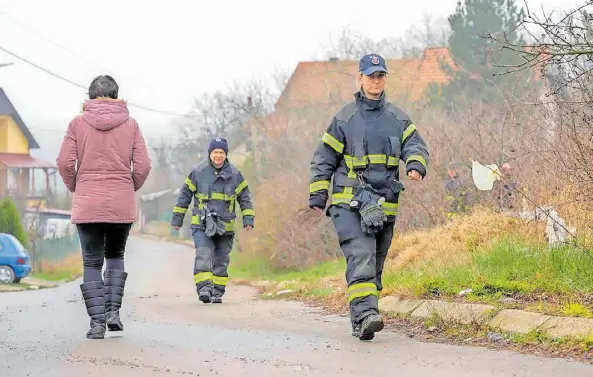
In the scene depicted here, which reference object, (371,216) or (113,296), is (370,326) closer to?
(371,216)

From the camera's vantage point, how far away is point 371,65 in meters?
8.48

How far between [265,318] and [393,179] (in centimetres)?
246

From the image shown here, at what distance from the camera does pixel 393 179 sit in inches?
332

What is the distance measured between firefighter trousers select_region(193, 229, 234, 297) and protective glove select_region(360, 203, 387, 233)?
5.90 metres

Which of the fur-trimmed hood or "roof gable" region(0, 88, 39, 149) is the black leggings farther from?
"roof gable" region(0, 88, 39, 149)

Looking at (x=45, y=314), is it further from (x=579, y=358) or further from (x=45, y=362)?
(x=579, y=358)

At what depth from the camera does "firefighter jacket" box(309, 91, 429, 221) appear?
8320 mm

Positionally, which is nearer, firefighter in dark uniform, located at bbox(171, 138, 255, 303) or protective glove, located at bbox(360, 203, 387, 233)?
protective glove, located at bbox(360, 203, 387, 233)

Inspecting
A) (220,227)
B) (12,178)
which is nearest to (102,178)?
(220,227)

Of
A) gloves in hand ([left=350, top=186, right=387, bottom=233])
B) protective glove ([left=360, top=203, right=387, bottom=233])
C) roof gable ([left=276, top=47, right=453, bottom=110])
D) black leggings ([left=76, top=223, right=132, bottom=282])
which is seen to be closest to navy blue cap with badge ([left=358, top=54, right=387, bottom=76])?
gloves in hand ([left=350, top=186, right=387, bottom=233])

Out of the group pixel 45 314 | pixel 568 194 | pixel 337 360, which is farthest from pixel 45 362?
pixel 568 194

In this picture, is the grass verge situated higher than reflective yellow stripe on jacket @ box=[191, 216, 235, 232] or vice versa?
Result: reflective yellow stripe on jacket @ box=[191, 216, 235, 232]

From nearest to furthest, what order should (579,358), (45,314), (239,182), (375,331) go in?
(579,358) → (375,331) → (45,314) → (239,182)

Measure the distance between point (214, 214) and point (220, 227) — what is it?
191 mm
